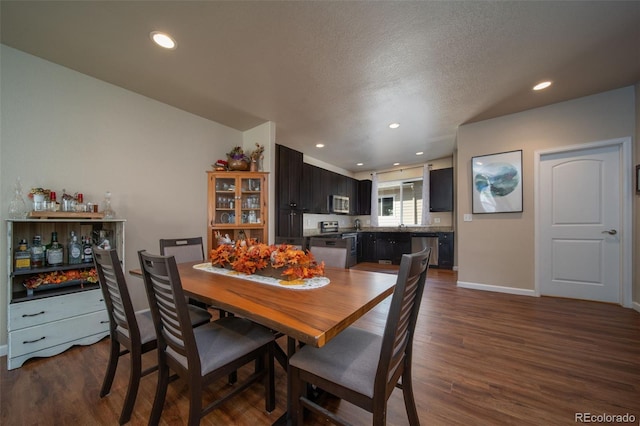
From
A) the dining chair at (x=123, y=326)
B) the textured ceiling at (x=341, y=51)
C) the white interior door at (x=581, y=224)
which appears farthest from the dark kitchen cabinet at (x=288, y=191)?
the white interior door at (x=581, y=224)

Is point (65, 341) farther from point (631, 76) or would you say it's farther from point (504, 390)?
point (631, 76)

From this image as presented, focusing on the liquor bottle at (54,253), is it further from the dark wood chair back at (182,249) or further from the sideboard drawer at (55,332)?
the dark wood chair back at (182,249)

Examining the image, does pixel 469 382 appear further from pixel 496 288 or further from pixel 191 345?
pixel 496 288

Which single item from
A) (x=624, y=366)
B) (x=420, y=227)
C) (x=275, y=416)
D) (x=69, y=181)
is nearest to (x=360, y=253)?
(x=420, y=227)

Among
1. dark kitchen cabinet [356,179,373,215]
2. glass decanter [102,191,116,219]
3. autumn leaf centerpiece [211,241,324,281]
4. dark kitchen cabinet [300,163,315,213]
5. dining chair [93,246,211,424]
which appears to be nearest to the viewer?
dining chair [93,246,211,424]

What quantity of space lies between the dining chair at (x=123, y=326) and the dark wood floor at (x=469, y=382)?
0.15 m

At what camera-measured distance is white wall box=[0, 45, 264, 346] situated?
194 cm

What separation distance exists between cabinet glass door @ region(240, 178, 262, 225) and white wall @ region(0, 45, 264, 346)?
0.55 m

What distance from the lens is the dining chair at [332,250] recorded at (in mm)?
1969

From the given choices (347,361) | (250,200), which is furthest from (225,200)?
(347,361)

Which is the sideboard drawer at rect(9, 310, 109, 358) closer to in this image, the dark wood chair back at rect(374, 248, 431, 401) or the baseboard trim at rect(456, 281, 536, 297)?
the dark wood chair back at rect(374, 248, 431, 401)

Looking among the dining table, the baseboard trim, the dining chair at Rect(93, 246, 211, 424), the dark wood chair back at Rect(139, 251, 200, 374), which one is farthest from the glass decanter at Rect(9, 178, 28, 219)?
the baseboard trim

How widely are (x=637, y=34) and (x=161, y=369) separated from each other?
4.07m

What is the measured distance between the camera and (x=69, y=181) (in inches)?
86.0
